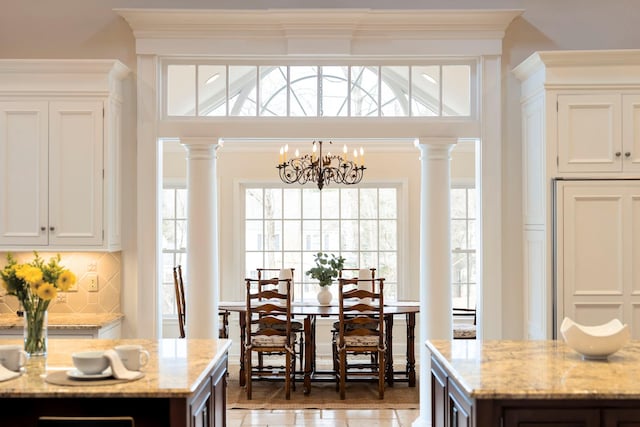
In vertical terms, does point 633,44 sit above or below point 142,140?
above

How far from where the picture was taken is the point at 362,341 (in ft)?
20.3

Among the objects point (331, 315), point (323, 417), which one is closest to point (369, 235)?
point (331, 315)

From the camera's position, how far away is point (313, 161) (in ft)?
22.2

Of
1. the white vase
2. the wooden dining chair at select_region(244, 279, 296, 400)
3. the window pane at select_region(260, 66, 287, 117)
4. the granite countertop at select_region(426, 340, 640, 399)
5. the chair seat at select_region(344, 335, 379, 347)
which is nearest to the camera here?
the granite countertop at select_region(426, 340, 640, 399)

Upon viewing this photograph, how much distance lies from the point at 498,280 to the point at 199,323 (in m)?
2.14

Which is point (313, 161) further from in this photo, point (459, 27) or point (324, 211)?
point (459, 27)

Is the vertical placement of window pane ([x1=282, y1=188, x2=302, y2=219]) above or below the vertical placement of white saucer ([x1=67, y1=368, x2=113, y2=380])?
above

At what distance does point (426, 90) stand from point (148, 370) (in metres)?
2.98

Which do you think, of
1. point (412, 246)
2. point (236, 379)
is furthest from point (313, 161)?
point (236, 379)

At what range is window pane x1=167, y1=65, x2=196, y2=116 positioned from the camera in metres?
4.80

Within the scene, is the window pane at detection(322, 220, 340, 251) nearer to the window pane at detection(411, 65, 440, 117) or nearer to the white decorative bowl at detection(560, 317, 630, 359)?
the window pane at detection(411, 65, 440, 117)

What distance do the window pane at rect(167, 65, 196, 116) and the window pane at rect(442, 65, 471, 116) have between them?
1804mm

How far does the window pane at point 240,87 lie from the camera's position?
4.77m

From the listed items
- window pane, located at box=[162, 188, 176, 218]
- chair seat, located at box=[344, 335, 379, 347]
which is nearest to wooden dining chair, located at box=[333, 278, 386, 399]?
chair seat, located at box=[344, 335, 379, 347]
